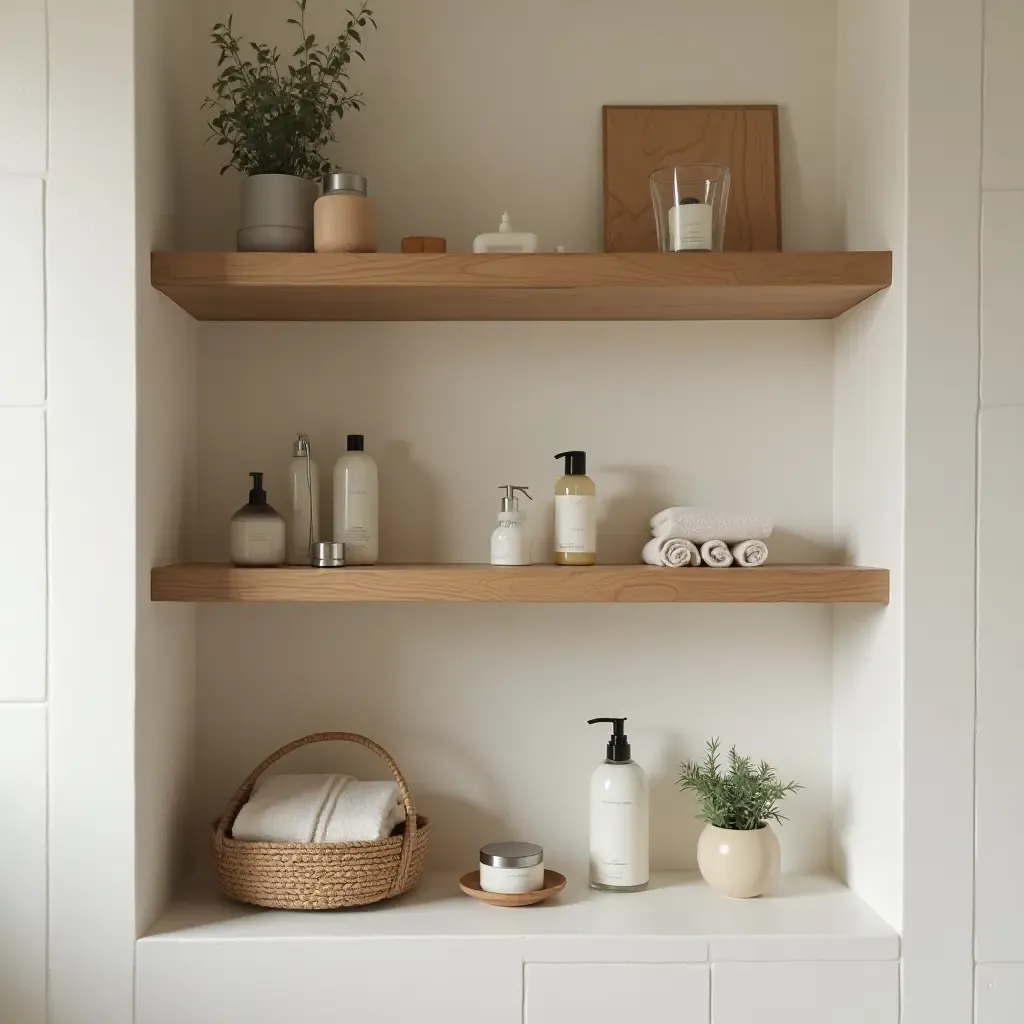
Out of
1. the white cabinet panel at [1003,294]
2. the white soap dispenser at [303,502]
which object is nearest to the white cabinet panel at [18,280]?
the white soap dispenser at [303,502]

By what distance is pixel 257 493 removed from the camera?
1.58 m

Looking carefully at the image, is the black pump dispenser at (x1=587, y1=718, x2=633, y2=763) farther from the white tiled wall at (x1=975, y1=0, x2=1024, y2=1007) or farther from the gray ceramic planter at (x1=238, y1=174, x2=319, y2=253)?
the gray ceramic planter at (x1=238, y1=174, x2=319, y2=253)

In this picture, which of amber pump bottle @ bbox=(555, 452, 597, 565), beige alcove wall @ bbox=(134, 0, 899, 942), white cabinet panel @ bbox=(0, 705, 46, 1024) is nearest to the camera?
white cabinet panel @ bbox=(0, 705, 46, 1024)

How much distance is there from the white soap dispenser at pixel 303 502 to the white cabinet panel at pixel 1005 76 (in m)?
1.01

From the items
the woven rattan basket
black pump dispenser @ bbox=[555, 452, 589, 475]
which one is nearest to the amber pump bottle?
black pump dispenser @ bbox=[555, 452, 589, 475]

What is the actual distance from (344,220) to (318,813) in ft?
2.61

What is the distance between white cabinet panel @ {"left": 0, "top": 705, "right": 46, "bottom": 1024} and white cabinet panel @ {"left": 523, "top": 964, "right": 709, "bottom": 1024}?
61cm

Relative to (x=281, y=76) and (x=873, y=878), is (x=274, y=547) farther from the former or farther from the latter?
(x=873, y=878)

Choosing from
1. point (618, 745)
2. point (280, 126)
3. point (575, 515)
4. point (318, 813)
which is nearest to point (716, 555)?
point (575, 515)

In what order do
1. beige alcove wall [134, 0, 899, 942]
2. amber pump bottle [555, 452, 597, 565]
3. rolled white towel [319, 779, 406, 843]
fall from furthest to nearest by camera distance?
beige alcove wall [134, 0, 899, 942] → amber pump bottle [555, 452, 597, 565] → rolled white towel [319, 779, 406, 843]

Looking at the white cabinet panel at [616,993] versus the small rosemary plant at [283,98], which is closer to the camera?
Answer: the white cabinet panel at [616,993]

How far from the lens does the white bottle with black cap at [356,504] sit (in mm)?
1598

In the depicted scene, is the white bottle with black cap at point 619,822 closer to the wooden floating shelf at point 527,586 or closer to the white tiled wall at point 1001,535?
the wooden floating shelf at point 527,586

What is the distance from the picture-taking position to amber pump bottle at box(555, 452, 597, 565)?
1595 mm
